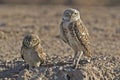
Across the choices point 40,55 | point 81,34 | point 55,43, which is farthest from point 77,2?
point 81,34

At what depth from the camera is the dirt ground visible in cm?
1181

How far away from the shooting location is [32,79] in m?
11.7

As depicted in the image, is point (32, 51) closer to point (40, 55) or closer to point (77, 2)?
point (40, 55)

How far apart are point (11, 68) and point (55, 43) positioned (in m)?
7.09

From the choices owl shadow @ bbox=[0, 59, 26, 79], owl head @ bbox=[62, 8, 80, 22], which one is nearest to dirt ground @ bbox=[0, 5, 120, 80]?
owl shadow @ bbox=[0, 59, 26, 79]

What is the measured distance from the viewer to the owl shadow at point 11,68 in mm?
12266

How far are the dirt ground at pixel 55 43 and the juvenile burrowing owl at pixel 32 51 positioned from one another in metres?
0.23

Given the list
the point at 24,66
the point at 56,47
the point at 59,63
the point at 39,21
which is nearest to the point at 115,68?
the point at 59,63

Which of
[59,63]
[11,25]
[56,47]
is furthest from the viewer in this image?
[11,25]

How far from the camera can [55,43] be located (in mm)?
19703

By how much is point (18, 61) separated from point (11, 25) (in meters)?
10.8

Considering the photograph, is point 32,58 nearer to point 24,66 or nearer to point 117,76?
point 24,66

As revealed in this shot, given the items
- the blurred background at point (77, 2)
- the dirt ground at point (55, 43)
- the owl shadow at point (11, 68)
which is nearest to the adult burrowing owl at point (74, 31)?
the dirt ground at point (55, 43)

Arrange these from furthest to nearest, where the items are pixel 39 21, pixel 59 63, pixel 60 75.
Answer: pixel 39 21 → pixel 59 63 → pixel 60 75
